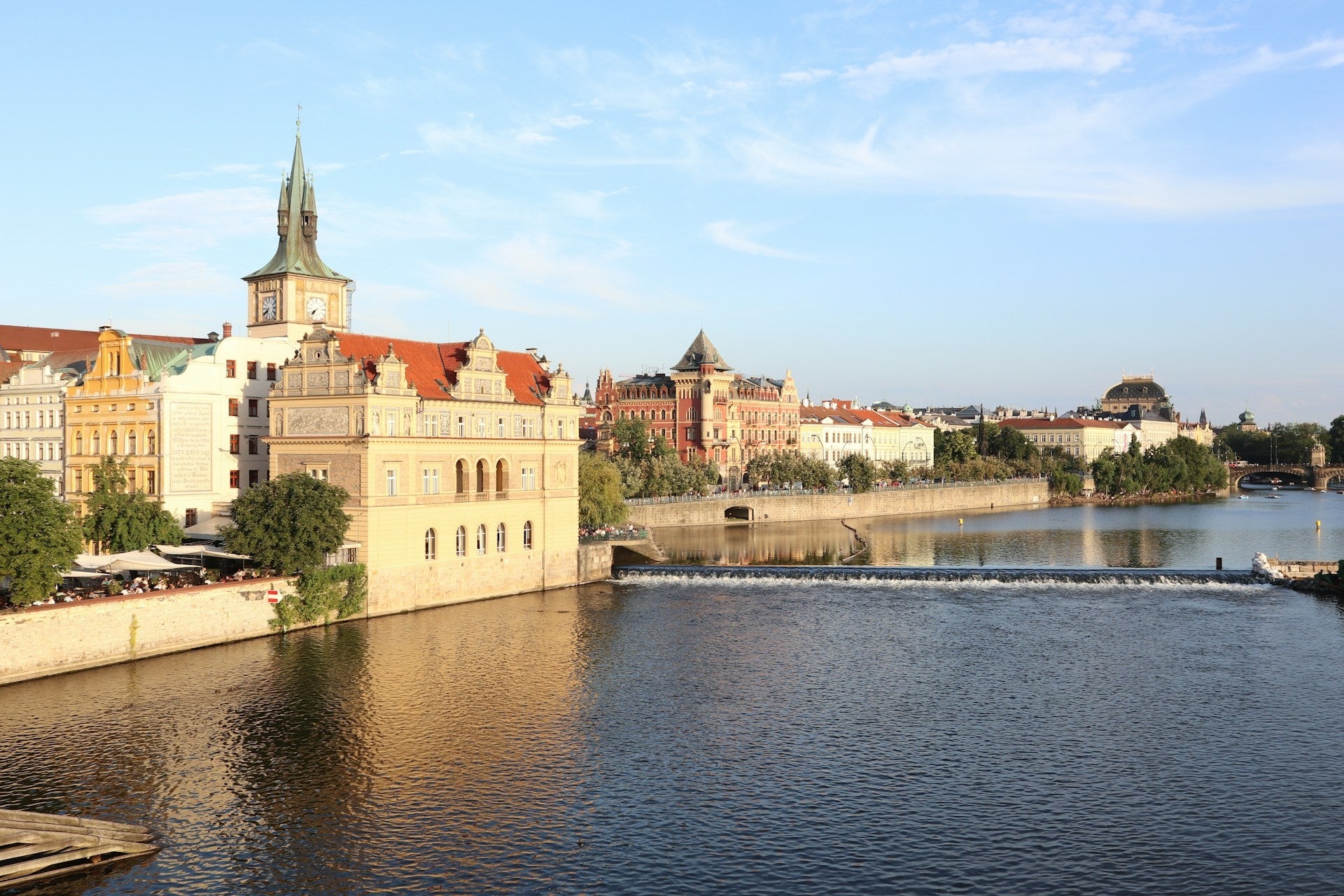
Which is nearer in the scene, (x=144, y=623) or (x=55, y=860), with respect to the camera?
(x=55, y=860)

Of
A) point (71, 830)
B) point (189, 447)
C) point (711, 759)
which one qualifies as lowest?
point (711, 759)

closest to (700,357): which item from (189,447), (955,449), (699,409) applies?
(699,409)

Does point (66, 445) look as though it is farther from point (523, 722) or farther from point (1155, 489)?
point (1155, 489)

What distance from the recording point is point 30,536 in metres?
44.6

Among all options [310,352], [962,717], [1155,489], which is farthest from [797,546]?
[1155,489]

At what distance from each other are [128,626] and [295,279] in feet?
95.2

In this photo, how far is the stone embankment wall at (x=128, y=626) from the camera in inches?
1708

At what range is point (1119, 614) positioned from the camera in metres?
59.7

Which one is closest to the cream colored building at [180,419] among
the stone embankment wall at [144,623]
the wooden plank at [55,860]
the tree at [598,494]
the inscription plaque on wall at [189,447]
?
the inscription plaque on wall at [189,447]

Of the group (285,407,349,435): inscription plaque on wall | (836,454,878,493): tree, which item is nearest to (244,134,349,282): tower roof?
(285,407,349,435): inscription plaque on wall

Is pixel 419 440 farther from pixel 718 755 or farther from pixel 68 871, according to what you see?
pixel 68 871

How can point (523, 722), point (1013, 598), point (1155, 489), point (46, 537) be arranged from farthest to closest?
point (1155, 489) < point (1013, 598) < point (46, 537) < point (523, 722)

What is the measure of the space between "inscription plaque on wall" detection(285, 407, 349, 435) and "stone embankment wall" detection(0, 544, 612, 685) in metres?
7.65

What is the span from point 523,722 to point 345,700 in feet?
23.2
